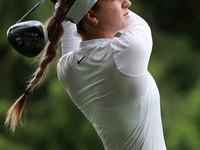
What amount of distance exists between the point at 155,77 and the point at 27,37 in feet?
4.43

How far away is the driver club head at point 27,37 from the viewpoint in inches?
23.6

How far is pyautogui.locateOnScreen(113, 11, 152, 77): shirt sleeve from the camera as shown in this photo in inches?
23.3

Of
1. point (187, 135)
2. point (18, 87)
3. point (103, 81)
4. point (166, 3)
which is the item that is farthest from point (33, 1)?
point (103, 81)

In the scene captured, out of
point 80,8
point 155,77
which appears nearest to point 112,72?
point 80,8

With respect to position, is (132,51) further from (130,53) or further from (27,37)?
(27,37)

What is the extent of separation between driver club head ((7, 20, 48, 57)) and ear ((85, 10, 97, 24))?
0.32ft

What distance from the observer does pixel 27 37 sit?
603mm

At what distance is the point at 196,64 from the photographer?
1.90m

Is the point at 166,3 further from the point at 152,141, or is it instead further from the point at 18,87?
the point at 152,141

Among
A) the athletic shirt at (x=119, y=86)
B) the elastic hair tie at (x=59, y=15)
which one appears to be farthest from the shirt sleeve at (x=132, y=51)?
the elastic hair tie at (x=59, y=15)

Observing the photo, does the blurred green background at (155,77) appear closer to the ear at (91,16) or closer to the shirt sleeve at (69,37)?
the shirt sleeve at (69,37)

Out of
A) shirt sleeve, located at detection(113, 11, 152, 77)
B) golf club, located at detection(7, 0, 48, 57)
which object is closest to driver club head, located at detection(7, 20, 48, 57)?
golf club, located at detection(7, 0, 48, 57)

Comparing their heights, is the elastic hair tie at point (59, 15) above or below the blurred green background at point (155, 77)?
above

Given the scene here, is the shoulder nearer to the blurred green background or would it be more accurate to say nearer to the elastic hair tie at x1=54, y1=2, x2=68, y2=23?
the elastic hair tie at x1=54, y1=2, x2=68, y2=23
